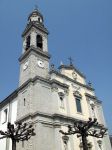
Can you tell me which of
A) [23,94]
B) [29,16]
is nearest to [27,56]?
[23,94]

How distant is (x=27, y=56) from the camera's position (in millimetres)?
26062

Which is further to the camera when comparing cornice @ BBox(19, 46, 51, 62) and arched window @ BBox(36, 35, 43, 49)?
arched window @ BBox(36, 35, 43, 49)

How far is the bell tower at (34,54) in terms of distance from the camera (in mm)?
24422

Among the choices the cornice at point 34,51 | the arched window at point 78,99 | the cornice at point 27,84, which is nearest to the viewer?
the cornice at point 27,84

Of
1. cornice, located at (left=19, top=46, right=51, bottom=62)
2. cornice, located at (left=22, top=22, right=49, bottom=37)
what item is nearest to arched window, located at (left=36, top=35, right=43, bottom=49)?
cornice, located at (left=22, top=22, right=49, bottom=37)

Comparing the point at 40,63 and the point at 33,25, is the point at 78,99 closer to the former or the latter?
the point at 40,63

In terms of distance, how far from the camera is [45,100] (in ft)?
72.4

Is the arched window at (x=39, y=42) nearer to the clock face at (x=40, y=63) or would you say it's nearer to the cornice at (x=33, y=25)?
the cornice at (x=33, y=25)

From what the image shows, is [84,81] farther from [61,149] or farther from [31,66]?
[61,149]

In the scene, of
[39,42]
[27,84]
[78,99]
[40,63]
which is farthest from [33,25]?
[78,99]

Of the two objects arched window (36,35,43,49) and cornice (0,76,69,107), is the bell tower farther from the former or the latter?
cornice (0,76,69,107)

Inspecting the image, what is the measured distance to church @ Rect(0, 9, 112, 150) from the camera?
20.3m

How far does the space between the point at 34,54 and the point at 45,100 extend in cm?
660

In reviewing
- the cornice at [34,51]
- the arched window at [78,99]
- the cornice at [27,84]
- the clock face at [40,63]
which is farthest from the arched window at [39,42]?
the arched window at [78,99]
